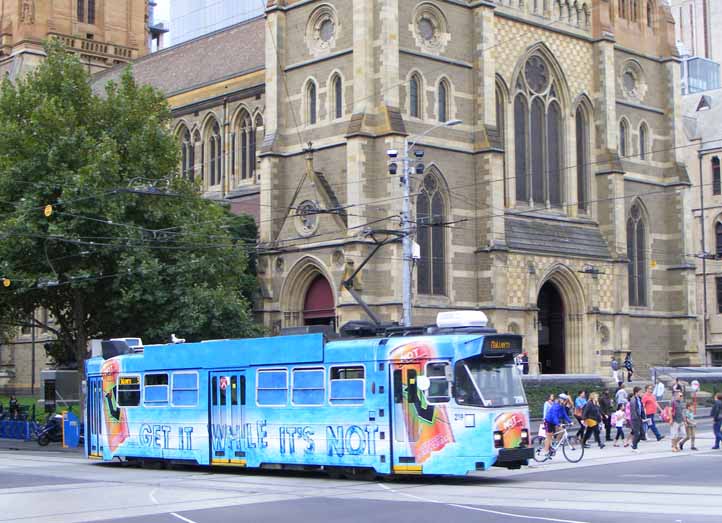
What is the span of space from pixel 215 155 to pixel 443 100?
50.5 ft

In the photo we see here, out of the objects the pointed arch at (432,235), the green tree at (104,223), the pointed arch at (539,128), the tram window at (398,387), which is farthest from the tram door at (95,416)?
Answer: the pointed arch at (539,128)

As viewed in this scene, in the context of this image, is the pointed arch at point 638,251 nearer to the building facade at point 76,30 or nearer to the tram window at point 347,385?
the tram window at point 347,385

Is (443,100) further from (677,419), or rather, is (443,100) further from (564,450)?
(564,450)

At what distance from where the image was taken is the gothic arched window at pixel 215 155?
55.7 m

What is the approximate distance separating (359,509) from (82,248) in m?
22.1

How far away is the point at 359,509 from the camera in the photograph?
16875 mm

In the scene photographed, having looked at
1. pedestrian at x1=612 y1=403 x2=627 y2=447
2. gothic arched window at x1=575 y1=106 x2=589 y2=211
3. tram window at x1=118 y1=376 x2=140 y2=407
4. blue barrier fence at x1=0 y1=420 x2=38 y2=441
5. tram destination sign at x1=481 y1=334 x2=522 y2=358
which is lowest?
blue barrier fence at x1=0 y1=420 x2=38 y2=441

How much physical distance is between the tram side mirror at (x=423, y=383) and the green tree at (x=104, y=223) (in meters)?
16.2

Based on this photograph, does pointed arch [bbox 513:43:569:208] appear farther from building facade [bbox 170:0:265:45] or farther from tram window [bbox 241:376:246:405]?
building facade [bbox 170:0:265:45]

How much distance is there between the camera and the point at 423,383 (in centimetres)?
2102

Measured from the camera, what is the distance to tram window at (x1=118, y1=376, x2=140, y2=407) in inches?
1078

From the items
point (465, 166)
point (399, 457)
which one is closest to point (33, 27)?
point (465, 166)

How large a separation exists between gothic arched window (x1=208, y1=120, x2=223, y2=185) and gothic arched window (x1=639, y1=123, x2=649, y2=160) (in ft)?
64.3

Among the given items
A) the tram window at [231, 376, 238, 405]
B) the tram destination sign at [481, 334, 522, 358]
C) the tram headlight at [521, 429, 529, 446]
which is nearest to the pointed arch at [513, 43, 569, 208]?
the tram window at [231, 376, 238, 405]
